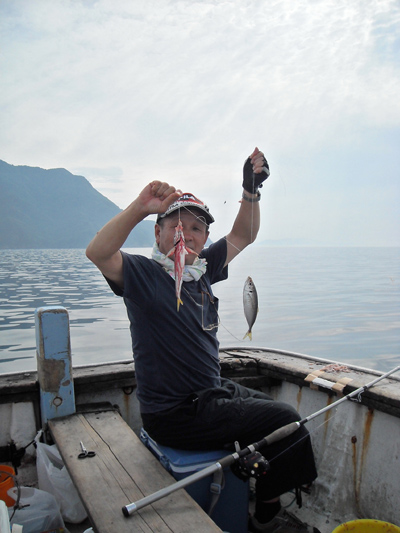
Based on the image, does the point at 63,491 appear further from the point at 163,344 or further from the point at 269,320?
the point at 269,320

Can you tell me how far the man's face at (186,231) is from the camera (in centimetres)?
287

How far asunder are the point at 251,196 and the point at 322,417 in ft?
6.74

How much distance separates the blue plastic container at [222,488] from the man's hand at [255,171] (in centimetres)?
206

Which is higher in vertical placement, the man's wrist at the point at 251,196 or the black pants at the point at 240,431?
the man's wrist at the point at 251,196

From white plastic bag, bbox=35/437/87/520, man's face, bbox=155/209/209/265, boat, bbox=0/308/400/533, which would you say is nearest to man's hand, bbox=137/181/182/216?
man's face, bbox=155/209/209/265

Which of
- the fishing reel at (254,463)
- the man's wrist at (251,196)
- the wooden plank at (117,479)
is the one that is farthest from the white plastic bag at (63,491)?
the man's wrist at (251,196)

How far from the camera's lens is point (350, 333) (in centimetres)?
1292

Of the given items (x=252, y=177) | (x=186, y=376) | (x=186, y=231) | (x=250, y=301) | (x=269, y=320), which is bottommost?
(x=269, y=320)

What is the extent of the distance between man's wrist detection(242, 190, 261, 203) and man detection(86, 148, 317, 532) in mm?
579

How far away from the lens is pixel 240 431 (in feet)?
8.79

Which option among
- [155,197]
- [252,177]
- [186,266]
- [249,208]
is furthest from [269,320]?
[155,197]

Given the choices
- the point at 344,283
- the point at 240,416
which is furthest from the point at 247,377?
the point at 344,283

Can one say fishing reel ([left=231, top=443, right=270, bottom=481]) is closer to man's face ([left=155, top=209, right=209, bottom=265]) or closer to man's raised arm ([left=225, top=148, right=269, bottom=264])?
man's face ([left=155, top=209, right=209, bottom=265])

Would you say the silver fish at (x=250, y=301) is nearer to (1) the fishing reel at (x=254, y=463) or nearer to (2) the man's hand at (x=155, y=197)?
(1) the fishing reel at (x=254, y=463)
